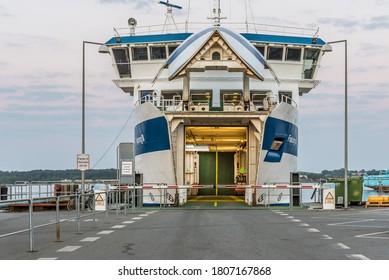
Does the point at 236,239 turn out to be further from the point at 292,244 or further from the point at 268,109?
the point at 268,109

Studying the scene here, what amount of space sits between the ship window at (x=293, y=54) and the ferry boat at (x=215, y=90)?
5cm

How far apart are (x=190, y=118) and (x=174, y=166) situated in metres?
2.12

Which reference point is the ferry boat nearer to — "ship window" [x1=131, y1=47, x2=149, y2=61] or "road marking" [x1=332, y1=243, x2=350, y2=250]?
"ship window" [x1=131, y1=47, x2=149, y2=61]

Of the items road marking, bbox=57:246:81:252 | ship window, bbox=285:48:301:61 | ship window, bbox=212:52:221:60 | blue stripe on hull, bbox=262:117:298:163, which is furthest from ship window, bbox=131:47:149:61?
road marking, bbox=57:246:81:252

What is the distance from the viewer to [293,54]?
33562mm

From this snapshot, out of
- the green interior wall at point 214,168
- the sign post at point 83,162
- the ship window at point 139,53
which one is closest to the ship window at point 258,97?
the ship window at point 139,53

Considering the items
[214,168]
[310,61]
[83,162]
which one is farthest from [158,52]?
[214,168]

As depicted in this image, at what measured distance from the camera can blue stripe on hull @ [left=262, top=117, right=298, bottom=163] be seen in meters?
28.2

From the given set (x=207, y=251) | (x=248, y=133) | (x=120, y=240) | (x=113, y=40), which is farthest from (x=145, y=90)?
(x=207, y=251)

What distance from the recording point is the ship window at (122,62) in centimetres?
3388

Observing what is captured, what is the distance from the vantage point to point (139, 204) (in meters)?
29.0

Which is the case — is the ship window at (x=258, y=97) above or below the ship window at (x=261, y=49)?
below

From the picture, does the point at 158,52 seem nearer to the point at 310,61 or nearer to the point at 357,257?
the point at 310,61

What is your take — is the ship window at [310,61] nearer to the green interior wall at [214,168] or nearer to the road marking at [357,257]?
the green interior wall at [214,168]
